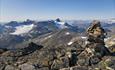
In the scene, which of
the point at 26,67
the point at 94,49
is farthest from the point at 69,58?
the point at 26,67

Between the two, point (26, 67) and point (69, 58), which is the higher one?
point (69, 58)

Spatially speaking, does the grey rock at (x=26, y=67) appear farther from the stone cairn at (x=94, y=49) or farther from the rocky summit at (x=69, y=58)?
the stone cairn at (x=94, y=49)

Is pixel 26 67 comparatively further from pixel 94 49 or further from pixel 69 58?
pixel 94 49

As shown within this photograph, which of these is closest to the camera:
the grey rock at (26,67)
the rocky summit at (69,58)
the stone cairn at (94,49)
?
the grey rock at (26,67)

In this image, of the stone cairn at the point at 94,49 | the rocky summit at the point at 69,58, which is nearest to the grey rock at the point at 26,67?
the rocky summit at the point at 69,58

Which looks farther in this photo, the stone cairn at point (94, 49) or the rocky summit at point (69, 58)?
the stone cairn at point (94, 49)

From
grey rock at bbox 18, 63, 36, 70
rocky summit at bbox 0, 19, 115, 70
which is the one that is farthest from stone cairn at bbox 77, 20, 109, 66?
grey rock at bbox 18, 63, 36, 70

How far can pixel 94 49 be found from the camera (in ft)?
192

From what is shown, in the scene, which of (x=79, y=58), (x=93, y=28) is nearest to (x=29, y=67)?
(x=79, y=58)

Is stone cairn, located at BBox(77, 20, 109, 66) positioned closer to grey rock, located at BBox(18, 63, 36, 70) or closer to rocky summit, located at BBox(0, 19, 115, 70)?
rocky summit, located at BBox(0, 19, 115, 70)

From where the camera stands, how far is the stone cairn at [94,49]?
55.3 meters

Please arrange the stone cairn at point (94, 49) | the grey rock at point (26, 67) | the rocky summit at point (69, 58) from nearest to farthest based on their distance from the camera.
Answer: the grey rock at point (26, 67)
the rocky summit at point (69, 58)
the stone cairn at point (94, 49)

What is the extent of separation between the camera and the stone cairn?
55.3m

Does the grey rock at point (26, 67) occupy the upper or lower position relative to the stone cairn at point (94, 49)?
lower
